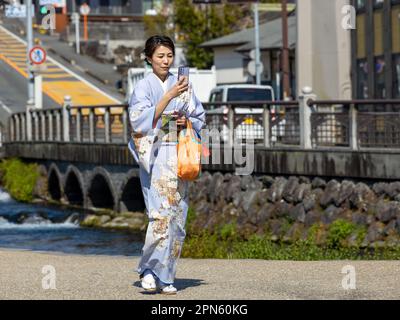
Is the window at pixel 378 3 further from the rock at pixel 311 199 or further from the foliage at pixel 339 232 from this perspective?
the foliage at pixel 339 232

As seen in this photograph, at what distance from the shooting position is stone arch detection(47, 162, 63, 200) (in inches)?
1572

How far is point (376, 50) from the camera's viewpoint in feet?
101

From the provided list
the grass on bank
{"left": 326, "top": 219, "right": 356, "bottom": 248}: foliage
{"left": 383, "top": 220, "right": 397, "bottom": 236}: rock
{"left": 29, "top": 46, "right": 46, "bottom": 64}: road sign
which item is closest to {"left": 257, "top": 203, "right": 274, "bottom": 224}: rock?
the grass on bank

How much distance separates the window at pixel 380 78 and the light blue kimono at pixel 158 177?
64.2 ft

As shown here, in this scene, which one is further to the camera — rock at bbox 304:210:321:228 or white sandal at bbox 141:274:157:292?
rock at bbox 304:210:321:228

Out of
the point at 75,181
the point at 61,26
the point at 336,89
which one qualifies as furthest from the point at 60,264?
the point at 61,26

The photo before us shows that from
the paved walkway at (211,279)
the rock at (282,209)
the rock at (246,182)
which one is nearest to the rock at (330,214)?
the rock at (282,209)

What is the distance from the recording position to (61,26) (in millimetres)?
83500

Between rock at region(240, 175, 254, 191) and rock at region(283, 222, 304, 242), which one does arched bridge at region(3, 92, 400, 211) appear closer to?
rock at region(240, 175, 254, 191)

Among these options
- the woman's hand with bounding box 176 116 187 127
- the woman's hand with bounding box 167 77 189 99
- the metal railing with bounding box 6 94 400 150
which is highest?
the woman's hand with bounding box 167 77 189 99

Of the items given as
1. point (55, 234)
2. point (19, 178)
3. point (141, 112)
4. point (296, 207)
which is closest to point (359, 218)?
point (296, 207)

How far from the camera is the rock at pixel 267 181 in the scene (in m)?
26.3

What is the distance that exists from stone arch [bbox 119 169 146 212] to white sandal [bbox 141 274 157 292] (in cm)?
2276

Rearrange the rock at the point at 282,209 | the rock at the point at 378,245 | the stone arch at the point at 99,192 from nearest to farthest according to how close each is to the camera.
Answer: the rock at the point at 378,245 → the rock at the point at 282,209 → the stone arch at the point at 99,192
